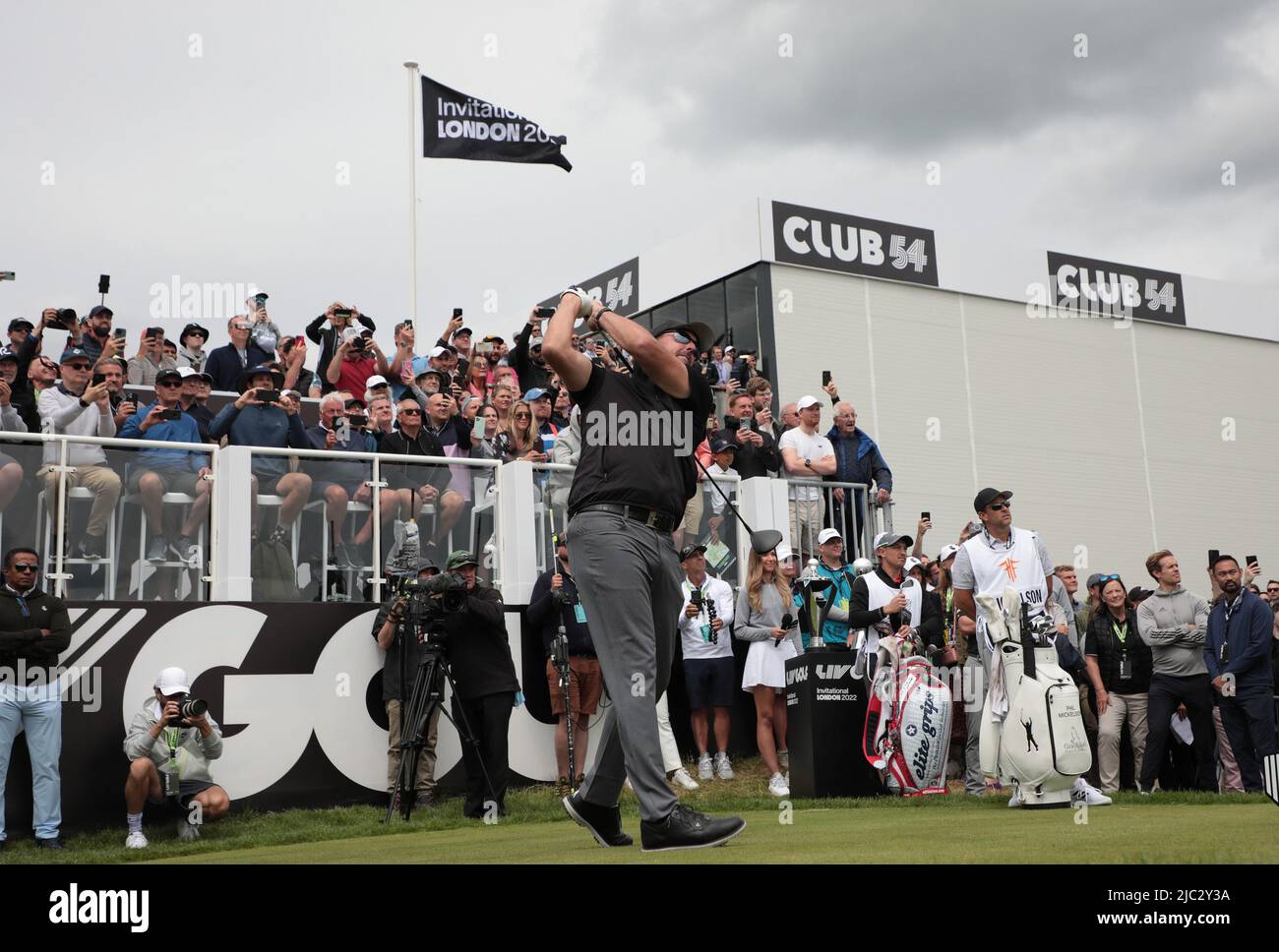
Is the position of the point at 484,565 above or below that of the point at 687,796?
above

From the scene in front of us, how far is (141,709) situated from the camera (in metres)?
11.6

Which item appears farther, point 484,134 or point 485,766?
point 484,134

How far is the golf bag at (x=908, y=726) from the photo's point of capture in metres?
11.6

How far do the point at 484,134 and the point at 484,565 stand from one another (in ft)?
31.3

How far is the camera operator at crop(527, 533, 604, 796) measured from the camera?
13273 millimetres

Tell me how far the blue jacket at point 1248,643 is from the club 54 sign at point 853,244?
45.3 ft

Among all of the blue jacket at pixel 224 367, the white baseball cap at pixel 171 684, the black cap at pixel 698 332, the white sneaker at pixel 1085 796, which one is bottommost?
the white sneaker at pixel 1085 796

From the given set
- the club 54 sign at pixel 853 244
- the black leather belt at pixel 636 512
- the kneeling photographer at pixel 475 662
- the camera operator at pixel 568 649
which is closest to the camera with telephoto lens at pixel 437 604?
the kneeling photographer at pixel 475 662

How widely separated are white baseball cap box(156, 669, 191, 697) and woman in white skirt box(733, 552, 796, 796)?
201 inches

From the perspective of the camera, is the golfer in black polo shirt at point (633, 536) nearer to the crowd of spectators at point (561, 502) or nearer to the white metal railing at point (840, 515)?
the crowd of spectators at point (561, 502)

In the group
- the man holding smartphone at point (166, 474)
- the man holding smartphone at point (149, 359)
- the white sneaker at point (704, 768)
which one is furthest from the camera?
the man holding smartphone at point (149, 359)

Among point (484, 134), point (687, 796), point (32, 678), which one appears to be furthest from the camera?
point (484, 134)
